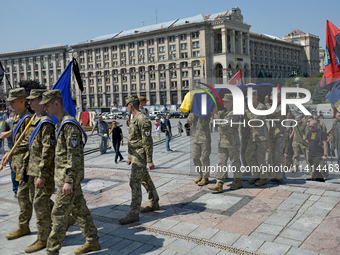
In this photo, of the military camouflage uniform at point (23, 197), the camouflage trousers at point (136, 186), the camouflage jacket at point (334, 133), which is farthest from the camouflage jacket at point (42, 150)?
the camouflage jacket at point (334, 133)

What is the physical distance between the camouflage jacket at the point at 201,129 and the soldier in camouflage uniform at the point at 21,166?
393cm

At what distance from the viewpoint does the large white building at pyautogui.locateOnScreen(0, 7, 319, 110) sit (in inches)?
3036

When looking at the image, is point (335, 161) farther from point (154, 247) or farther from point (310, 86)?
point (154, 247)

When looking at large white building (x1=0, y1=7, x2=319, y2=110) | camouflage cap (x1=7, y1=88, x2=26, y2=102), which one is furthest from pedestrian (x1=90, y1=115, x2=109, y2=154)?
large white building (x1=0, y1=7, x2=319, y2=110)

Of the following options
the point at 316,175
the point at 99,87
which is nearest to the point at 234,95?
the point at 316,175

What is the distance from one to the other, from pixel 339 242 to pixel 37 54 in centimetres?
10443

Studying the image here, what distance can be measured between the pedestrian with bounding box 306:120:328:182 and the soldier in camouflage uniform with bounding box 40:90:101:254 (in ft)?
18.1

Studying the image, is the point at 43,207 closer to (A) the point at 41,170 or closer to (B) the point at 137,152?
(A) the point at 41,170

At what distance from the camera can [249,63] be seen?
85.9 metres

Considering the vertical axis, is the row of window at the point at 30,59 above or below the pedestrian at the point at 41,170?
above

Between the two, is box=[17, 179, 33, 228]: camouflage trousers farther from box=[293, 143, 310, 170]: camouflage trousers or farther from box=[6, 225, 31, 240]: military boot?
box=[293, 143, 310, 170]: camouflage trousers

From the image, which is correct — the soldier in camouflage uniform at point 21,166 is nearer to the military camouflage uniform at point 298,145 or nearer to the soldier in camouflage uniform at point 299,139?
the soldier in camouflage uniform at point 299,139

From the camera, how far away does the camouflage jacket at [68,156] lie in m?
4.80

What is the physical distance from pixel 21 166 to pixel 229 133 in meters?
4.44
